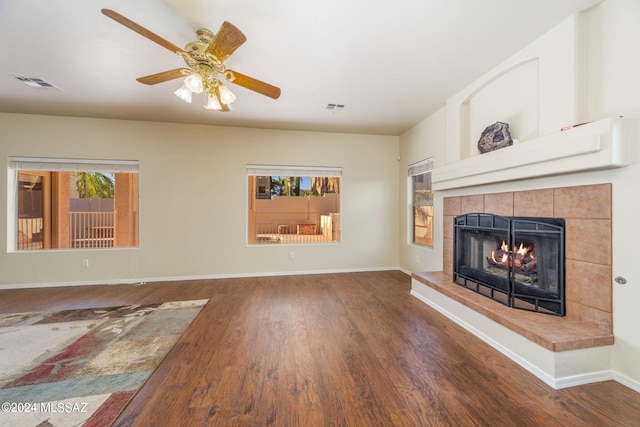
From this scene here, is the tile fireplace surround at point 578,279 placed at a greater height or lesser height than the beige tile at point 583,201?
lesser

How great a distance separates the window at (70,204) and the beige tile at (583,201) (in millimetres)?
5503

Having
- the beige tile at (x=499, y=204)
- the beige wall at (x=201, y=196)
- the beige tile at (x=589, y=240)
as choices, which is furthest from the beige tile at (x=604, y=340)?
the beige wall at (x=201, y=196)

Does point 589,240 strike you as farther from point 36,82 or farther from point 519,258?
point 36,82

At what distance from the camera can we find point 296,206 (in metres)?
7.97

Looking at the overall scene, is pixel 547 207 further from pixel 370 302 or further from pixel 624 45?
pixel 370 302

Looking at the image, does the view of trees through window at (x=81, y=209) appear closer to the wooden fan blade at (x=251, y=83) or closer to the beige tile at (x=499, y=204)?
the wooden fan blade at (x=251, y=83)

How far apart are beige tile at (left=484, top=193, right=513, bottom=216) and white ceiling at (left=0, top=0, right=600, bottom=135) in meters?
1.35

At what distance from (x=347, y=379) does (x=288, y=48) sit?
9.08 feet

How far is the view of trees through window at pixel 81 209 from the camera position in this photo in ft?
15.7

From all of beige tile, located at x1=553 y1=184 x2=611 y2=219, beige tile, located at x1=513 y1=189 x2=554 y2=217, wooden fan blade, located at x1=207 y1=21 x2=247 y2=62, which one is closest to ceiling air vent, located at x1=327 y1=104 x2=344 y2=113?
wooden fan blade, located at x1=207 y1=21 x2=247 y2=62

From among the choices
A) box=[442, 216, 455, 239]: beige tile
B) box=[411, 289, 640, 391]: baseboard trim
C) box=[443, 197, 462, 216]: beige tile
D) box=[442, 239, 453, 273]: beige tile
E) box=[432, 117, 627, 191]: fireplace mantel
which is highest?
box=[432, 117, 627, 191]: fireplace mantel

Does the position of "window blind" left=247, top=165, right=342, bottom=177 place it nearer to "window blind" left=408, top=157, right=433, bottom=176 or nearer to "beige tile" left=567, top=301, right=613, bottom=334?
"window blind" left=408, top=157, right=433, bottom=176

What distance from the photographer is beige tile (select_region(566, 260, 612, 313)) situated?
5.85ft

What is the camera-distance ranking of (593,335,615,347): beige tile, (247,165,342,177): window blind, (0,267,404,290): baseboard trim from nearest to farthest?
(593,335,615,347): beige tile, (0,267,404,290): baseboard trim, (247,165,342,177): window blind
